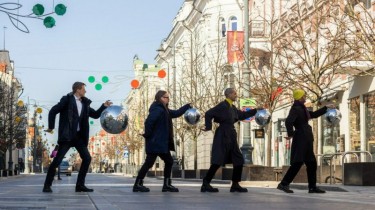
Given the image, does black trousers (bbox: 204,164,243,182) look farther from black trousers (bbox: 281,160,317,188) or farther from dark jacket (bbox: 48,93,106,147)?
dark jacket (bbox: 48,93,106,147)

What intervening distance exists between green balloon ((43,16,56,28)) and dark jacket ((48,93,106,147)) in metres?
1.35

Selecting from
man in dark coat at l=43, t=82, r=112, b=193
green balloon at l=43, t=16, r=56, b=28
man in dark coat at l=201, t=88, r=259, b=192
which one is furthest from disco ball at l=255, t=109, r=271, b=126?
green balloon at l=43, t=16, r=56, b=28

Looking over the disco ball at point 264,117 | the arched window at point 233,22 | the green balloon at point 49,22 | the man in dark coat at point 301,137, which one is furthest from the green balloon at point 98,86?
the man in dark coat at point 301,137

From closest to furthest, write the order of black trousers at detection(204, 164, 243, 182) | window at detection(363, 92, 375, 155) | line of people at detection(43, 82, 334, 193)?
line of people at detection(43, 82, 334, 193) → black trousers at detection(204, 164, 243, 182) → window at detection(363, 92, 375, 155)

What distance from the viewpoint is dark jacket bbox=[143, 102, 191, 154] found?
48.2 ft

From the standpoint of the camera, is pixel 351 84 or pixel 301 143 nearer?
pixel 301 143

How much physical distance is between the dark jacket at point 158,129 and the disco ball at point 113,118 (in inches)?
40.5

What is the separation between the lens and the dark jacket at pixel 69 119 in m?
14.1

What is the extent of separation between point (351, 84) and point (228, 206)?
23562mm

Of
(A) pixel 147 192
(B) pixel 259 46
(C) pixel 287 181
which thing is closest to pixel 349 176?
(C) pixel 287 181

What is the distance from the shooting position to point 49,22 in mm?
15000

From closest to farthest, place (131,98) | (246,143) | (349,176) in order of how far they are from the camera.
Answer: (349,176)
(246,143)
(131,98)

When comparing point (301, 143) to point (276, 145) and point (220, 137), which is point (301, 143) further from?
point (276, 145)

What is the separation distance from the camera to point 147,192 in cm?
1477
